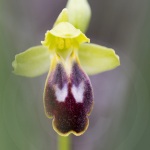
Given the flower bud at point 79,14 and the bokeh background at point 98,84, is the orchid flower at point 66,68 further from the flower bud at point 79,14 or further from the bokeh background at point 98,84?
the bokeh background at point 98,84

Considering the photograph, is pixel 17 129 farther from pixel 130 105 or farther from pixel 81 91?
pixel 81 91

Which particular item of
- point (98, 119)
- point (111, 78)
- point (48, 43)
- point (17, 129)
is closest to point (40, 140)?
point (17, 129)

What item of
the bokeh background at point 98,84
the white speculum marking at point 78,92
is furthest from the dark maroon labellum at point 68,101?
the bokeh background at point 98,84

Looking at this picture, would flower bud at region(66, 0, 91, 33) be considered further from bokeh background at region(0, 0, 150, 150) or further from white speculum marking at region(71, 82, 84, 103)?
bokeh background at region(0, 0, 150, 150)

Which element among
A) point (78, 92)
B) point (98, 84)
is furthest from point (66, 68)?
point (98, 84)

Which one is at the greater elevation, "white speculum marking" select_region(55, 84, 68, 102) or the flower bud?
the flower bud

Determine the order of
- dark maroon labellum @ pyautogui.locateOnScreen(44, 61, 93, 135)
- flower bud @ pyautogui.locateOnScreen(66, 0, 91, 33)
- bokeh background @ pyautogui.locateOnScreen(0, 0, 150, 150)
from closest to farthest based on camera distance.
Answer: dark maroon labellum @ pyautogui.locateOnScreen(44, 61, 93, 135) → flower bud @ pyautogui.locateOnScreen(66, 0, 91, 33) → bokeh background @ pyautogui.locateOnScreen(0, 0, 150, 150)

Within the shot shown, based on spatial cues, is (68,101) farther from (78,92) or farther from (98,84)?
(98,84)

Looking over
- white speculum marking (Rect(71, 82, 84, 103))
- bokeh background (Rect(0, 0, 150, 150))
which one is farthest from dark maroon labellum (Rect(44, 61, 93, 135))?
bokeh background (Rect(0, 0, 150, 150))

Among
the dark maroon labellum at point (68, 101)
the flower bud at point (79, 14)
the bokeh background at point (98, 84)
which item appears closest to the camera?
the dark maroon labellum at point (68, 101)
